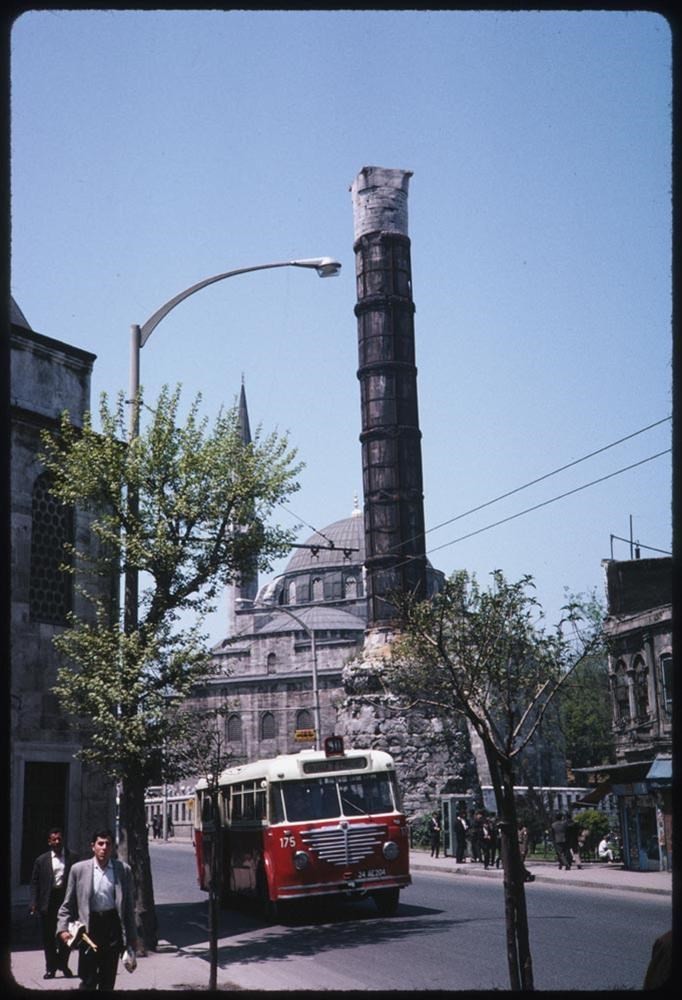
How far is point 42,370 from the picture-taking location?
1847 cm

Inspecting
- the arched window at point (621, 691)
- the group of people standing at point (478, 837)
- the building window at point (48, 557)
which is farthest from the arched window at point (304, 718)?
the building window at point (48, 557)

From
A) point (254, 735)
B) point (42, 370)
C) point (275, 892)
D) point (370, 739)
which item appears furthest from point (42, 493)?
point (254, 735)

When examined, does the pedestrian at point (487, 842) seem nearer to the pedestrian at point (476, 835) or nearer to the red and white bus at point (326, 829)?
the pedestrian at point (476, 835)

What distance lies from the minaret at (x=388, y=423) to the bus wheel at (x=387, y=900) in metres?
30.4

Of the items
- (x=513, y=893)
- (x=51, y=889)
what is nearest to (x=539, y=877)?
(x=51, y=889)

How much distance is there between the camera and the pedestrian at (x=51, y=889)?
1277 cm

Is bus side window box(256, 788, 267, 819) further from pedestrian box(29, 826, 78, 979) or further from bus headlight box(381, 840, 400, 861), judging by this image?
pedestrian box(29, 826, 78, 979)

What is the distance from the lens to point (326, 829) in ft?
58.7

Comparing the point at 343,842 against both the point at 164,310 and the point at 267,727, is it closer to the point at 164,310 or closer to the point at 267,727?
the point at 164,310

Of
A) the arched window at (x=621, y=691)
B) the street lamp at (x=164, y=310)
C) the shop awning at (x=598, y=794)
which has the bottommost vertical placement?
the shop awning at (x=598, y=794)

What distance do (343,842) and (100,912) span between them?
923 cm

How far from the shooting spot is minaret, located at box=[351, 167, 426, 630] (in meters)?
49.5

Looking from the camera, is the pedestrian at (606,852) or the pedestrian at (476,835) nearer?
the pedestrian at (606,852)

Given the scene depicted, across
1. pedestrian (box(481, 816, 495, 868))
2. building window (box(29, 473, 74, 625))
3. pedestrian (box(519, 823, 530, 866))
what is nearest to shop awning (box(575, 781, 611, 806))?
pedestrian (box(481, 816, 495, 868))
